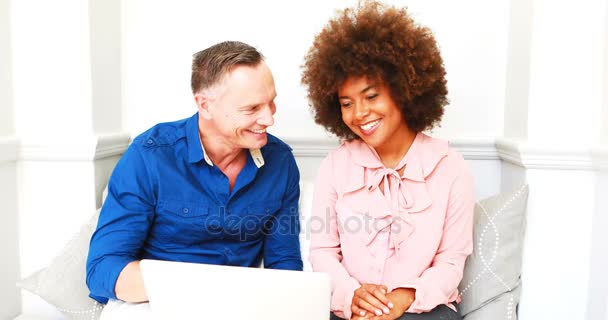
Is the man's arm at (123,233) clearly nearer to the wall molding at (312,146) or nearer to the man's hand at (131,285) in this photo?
the man's hand at (131,285)

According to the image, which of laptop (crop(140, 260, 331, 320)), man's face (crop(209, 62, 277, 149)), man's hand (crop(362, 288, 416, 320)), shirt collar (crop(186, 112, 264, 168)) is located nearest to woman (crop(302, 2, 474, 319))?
man's hand (crop(362, 288, 416, 320))

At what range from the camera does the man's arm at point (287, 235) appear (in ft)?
5.00

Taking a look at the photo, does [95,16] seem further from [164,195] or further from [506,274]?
[506,274]

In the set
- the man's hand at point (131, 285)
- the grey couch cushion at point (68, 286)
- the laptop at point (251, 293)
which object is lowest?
the grey couch cushion at point (68, 286)

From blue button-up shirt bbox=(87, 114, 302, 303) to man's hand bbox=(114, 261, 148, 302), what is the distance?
0.06 meters

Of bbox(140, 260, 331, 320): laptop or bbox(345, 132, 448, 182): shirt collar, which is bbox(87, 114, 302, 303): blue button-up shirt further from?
bbox(140, 260, 331, 320): laptop

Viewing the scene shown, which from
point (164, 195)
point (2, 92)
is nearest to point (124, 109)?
point (2, 92)

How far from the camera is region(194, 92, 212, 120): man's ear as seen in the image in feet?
4.66

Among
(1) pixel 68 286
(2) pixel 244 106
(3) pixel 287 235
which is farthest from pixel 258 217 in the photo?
(1) pixel 68 286

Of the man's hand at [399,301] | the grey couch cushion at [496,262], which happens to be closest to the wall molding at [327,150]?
the grey couch cushion at [496,262]

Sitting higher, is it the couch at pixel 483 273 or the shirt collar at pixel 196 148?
the shirt collar at pixel 196 148

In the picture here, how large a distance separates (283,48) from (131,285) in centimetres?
97

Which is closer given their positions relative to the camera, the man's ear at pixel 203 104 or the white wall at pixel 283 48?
the man's ear at pixel 203 104

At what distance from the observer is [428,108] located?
137cm
